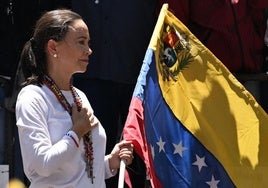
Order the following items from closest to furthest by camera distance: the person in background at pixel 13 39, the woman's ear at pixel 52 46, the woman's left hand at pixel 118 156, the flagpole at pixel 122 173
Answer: the woman's ear at pixel 52 46
the flagpole at pixel 122 173
the woman's left hand at pixel 118 156
the person in background at pixel 13 39

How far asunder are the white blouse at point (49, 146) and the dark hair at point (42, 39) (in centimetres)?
11

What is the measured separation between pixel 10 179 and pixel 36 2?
3.78 feet

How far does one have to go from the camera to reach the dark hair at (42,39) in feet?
10.3

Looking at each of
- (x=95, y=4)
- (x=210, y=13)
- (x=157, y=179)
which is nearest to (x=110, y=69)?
(x=95, y=4)

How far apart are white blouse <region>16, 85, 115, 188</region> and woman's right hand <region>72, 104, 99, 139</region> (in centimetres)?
3

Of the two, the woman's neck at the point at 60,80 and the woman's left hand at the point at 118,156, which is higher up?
the woman's neck at the point at 60,80

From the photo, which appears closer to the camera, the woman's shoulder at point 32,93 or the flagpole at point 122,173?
the woman's shoulder at point 32,93

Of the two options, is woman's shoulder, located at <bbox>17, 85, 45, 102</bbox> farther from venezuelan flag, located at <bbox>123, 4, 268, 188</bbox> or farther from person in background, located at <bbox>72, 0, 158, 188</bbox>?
person in background, located at <bbox>72, 0, 158, 188</bbox>

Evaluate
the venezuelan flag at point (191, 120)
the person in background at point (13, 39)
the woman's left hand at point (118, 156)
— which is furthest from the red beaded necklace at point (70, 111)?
the person in background at point (13, 39)

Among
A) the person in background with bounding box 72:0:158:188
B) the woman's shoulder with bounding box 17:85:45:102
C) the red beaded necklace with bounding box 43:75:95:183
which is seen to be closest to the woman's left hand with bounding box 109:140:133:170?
the red beaded necklace with bounding box 43:75:95:183

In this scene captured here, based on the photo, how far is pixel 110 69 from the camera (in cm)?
435

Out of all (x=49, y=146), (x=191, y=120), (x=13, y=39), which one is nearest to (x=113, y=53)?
(x=13, y=39)

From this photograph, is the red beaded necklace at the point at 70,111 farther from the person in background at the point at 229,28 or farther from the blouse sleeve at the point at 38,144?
the person in background at the point at 229,28

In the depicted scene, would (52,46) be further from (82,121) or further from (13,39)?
(13,39)
